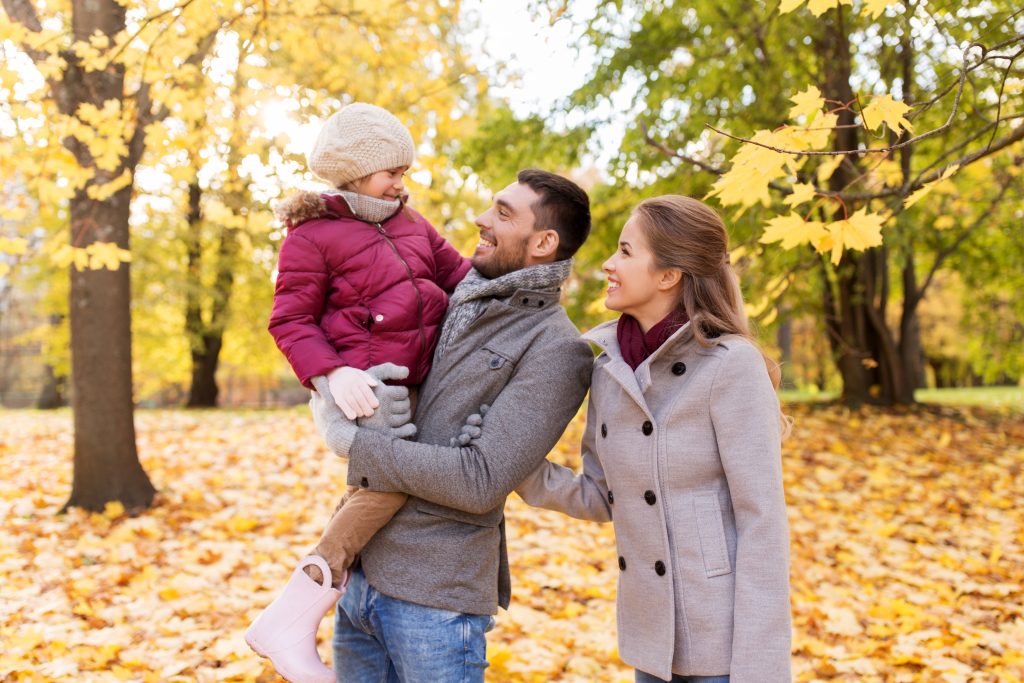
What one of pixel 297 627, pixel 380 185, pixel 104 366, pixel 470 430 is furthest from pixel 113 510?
pixel 470 430

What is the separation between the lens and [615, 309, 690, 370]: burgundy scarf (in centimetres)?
199

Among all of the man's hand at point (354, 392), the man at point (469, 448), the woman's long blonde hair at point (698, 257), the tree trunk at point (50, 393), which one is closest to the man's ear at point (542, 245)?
the man at point (469, 448)

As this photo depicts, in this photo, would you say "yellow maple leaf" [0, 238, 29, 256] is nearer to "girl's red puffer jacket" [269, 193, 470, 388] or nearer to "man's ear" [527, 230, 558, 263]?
"girl's red puffer jacket" [269, 193, 470, 388]

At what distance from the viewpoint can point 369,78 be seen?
7.16m

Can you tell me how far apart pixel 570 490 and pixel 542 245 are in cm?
66

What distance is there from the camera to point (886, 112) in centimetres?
235

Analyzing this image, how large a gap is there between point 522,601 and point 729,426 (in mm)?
3068

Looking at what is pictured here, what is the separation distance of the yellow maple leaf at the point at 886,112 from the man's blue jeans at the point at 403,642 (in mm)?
1790

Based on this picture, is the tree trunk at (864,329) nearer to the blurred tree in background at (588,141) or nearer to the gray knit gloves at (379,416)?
the blurred tree in background at (588,141)

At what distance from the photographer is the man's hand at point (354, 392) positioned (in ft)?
6.32

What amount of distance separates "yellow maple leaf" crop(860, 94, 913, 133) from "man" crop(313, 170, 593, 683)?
3.12ft

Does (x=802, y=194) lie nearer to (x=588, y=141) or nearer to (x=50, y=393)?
(x=588, y=141)

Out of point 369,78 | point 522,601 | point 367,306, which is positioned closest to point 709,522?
point 367,306

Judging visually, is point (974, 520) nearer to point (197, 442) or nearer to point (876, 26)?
point (876, 26)
